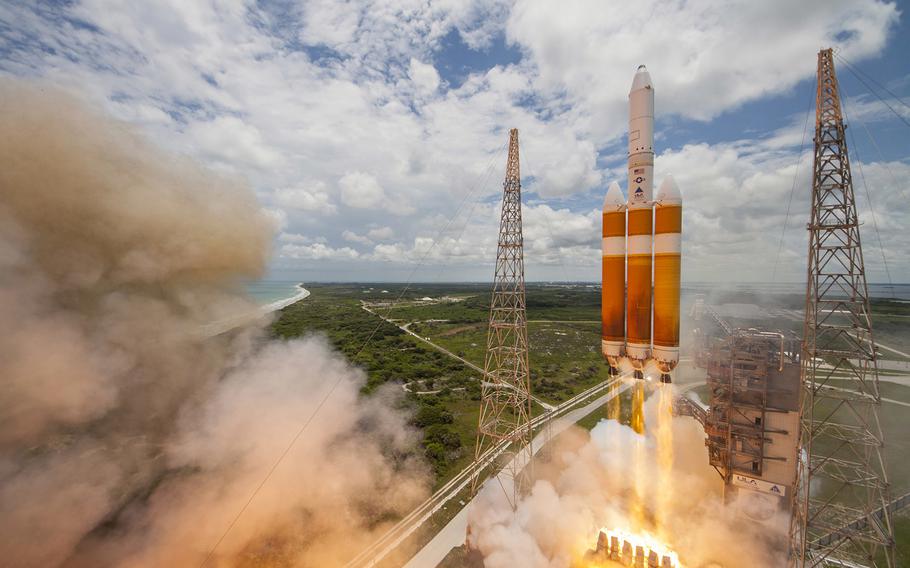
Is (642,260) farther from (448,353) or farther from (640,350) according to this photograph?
(448,353)

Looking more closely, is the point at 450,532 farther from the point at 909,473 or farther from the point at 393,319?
the point at 393,319

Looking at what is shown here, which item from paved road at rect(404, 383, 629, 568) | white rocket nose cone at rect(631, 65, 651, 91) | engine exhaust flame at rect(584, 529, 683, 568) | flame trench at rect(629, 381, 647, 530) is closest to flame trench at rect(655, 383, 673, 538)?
flame trench at rect(629, 381, 647, 530)

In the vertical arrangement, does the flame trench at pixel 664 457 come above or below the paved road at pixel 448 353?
above

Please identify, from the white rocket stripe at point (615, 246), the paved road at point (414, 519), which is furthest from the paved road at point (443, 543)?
the white rocket stripe at point (615, 246)

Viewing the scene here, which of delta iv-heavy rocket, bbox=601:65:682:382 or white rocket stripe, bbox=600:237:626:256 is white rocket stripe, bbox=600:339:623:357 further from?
white rocket stripe, bbox=600:237:626:256

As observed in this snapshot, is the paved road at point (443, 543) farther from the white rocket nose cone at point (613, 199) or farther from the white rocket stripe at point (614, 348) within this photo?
the white rocket nose cone at point (613, 199)
